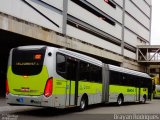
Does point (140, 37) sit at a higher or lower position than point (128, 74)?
higher

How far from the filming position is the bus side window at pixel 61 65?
16.0 meters

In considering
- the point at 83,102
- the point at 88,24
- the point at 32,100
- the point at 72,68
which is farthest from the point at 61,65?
the point at 88,24

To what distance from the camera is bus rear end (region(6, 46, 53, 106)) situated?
15.3 metres

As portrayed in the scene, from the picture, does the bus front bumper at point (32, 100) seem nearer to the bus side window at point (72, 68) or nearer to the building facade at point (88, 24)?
the bus side window at point (72, 68)

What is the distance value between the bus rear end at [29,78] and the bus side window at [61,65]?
74cm

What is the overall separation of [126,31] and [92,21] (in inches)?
578

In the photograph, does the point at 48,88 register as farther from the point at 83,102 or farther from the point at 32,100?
the point at 83,102

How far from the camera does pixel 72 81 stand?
57.3 feet

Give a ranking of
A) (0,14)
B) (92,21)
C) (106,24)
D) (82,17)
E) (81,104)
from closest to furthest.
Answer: (81,104), (0,14), (82,17), (92,21), (106,24)

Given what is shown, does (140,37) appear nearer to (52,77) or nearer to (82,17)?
(82,17)

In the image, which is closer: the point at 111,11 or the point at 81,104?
the point at 81,104

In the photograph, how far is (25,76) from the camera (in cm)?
1569

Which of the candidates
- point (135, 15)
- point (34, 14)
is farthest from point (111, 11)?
point (34, 14)

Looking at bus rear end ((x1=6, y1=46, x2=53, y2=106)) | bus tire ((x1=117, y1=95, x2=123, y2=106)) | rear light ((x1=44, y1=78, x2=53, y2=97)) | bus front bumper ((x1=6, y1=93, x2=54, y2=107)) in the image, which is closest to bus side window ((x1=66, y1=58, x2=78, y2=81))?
rear light ((x1=44, y1=78, x2=53, y2=97))
